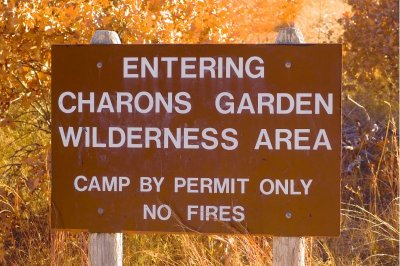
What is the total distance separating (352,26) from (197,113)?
5.70 m

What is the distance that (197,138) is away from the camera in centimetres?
296

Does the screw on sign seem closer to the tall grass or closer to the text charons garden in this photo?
the text charons garden

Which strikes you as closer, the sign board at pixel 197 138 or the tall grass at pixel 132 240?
the sign board at pixel 197 138

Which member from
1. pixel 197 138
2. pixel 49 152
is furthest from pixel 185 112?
pixel 49 152

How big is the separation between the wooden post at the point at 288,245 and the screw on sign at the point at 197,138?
0.14 feet

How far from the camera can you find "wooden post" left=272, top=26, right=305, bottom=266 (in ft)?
9.66

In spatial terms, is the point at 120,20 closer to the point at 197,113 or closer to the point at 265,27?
the point at 197,113

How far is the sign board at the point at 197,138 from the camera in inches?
115

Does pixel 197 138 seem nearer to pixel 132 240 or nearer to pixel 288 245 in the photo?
pixel 288 245

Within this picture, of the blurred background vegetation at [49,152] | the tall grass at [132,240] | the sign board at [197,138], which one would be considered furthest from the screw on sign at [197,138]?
the tall grass at [132,240]

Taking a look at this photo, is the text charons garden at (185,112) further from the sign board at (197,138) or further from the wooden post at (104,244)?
the wooden post at (104,244)

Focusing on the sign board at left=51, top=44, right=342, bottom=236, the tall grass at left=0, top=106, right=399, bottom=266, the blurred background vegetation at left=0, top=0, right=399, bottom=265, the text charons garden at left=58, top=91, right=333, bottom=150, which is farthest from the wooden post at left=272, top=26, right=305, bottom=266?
the tall grass at left=0, top=106, right=399, bottom=266

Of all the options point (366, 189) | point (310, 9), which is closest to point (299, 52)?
point (366, 189)

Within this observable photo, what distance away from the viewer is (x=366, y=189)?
6.34 metres
